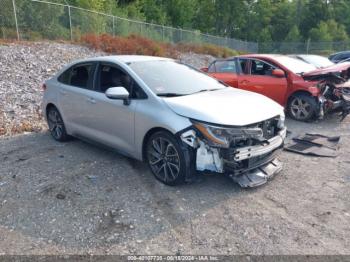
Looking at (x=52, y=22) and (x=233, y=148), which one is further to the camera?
(x=52, y=22)

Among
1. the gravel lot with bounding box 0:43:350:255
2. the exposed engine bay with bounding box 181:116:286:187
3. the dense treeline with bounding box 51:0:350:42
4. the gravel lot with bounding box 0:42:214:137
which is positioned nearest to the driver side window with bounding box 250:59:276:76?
the gravel lot with bounding box 0:43:350:255

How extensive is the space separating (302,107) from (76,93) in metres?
5.09

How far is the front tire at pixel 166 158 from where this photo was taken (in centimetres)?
423

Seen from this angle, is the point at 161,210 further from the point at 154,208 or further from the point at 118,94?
the point at 118,94

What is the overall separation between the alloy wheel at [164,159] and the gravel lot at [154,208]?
6.4 inches

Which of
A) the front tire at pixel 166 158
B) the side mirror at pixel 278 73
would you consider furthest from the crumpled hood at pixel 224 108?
the side mirror at pixel 278 73

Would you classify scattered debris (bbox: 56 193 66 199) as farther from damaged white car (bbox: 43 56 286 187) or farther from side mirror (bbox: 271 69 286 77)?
side mirror (bbox: 271 69 286 77)

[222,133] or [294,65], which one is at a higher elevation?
[294,65]

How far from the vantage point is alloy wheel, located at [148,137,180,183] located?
4.33 metres

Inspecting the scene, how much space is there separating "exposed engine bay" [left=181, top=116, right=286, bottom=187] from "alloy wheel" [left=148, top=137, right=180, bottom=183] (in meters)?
0.29

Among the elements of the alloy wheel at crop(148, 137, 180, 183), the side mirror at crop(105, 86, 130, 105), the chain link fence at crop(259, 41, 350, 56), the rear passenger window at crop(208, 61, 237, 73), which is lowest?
the chain link fence at crop(259, 41, 350, 56)

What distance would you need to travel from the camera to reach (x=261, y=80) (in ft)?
27.7

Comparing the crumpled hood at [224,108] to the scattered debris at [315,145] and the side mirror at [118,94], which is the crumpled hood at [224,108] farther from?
the scattered debris at [315,145]

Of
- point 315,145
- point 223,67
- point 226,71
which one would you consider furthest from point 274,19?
point 315,145
